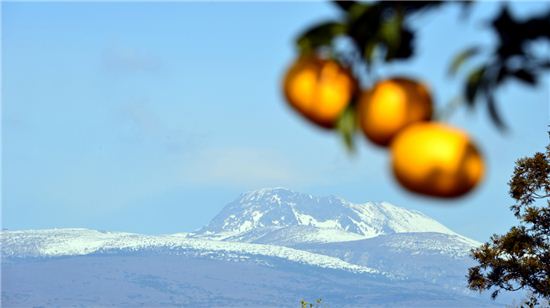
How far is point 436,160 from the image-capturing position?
2330 millimetres

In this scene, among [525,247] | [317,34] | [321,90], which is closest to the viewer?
[321,90]

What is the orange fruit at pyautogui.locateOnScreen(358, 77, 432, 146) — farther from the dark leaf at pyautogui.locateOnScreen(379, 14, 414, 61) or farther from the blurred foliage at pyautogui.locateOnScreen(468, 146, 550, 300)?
the blurred foliage at pyautogui.locateOnScreen(468, 146, 550, 300)

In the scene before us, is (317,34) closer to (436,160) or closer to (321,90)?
(321,90)

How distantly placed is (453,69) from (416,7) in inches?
7.8

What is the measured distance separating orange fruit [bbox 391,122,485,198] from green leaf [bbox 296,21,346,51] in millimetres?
356

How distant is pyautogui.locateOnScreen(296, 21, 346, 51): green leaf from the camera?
257 cm

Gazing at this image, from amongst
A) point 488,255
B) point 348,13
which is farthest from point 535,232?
point 348,13

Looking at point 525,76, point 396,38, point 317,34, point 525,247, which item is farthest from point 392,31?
point 525,247

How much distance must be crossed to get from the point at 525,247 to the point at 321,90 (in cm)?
2825

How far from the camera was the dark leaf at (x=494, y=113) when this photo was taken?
2321 mm

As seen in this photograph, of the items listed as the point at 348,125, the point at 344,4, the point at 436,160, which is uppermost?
the point at 344,4

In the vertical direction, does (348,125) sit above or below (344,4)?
below

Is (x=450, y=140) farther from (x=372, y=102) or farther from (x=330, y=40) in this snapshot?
(x=330, y=40)

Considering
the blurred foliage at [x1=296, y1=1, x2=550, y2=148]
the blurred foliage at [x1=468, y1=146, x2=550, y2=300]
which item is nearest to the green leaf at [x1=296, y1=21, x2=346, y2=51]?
the blurred foliage at [x1=296, y1=1, x2=550, y2=148]
